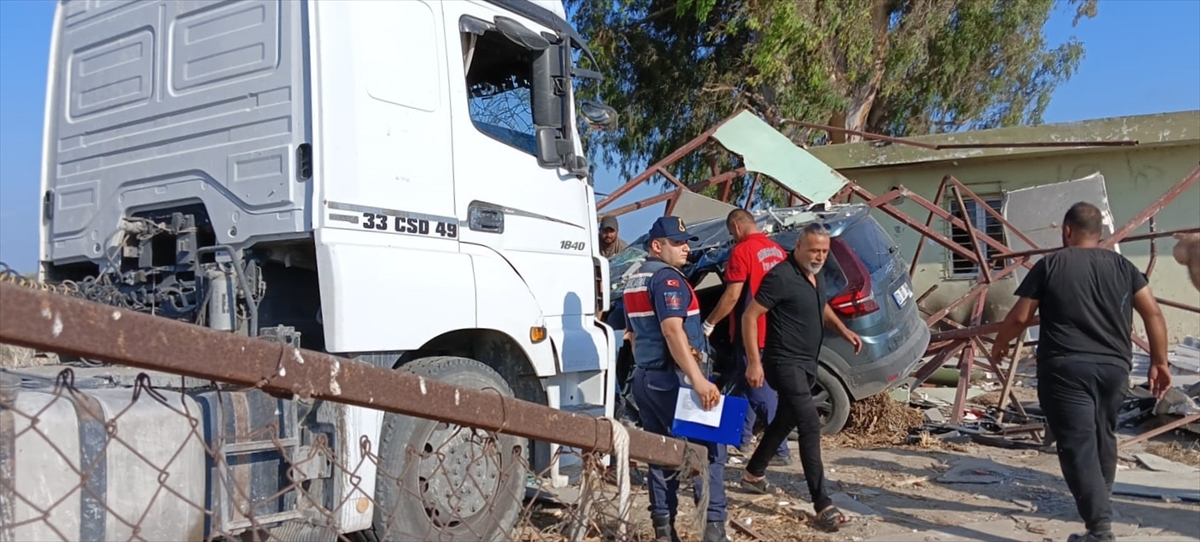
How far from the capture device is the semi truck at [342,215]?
A: 3857 mm

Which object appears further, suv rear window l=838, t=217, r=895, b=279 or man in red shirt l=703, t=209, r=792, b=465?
suv rear window l=838, t=217, r=895, b=279

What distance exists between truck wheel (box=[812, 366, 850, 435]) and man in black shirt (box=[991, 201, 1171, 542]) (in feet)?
7.91

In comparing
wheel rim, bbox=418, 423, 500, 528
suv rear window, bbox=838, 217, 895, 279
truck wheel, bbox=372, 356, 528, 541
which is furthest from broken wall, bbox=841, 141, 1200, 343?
wheel rim, bbox=418, 423, 500, 528

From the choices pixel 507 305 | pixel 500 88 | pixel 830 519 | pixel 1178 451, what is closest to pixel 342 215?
pixel 507 305

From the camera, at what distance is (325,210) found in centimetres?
395

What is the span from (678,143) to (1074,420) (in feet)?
40.7

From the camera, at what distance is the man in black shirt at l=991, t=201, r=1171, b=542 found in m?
4.55

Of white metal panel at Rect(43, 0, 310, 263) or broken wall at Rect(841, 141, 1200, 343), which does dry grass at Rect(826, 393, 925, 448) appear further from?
broken wall at Rect(841, 141, 1200, 343)

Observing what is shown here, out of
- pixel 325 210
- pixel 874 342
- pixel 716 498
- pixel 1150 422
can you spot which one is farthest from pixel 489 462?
pixel 1150 422

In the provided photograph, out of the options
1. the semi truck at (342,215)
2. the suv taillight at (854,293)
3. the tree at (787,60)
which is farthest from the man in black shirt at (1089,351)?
the tree at (787,60)

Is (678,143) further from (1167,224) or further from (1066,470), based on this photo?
(1066,470)

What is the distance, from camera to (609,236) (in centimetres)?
820

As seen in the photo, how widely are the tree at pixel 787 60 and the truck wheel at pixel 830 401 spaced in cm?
811

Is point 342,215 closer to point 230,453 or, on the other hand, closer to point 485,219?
point 485,219
